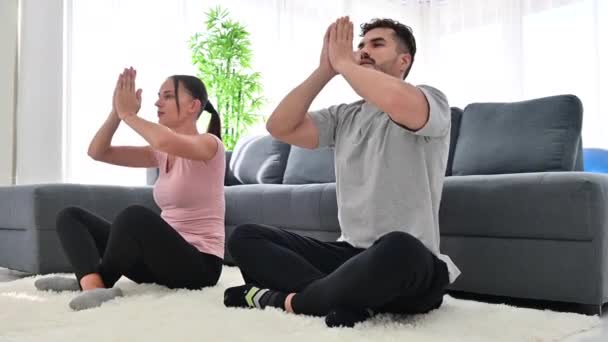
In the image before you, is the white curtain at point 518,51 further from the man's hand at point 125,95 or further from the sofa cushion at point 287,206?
the man's hand at point 125,95

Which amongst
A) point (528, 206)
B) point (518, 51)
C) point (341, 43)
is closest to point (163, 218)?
point (341, 43)

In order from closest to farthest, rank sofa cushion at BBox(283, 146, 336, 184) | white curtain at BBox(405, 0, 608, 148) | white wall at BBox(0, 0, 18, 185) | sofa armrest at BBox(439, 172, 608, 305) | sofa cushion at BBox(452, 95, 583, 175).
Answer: sofa armrest at BBox(439, 172, 608, 305) → sofa cushion at BBox(452, 95, 583, 175) → sofa cushion at BBox(283, 146, 336, 184) → white wall at BBox(0, 0, 18, 185) → white curtain at BBox(405, 0, 608, 148)

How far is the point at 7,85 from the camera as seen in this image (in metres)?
4.31

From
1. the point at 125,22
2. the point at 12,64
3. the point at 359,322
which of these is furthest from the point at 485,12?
the point at 359,322

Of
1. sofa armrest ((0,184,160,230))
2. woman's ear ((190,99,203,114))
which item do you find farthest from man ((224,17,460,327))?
sofa armrest ((0,184,160,230))

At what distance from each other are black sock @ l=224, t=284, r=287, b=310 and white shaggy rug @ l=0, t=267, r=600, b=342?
0.03 meters

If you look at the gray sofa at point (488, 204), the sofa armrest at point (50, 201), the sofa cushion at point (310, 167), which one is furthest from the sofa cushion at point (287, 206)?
the sofa armrest at point (50, 201)

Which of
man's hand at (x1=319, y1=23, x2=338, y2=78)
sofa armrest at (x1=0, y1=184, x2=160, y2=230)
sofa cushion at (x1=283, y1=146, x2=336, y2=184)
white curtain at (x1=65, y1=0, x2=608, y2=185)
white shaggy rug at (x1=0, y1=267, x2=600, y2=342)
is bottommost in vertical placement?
white shaggy rug at (x1=0, y1=267, x2=600, y2=342)

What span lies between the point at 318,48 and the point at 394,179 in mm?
4813

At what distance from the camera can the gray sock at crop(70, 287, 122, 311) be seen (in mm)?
1846

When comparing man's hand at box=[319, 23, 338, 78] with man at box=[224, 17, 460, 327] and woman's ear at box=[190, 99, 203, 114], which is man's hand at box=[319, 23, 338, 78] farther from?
woman's ear at box=[190, 99, 203, 114]

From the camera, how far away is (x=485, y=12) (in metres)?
6.33

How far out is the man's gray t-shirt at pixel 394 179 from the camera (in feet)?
5.40

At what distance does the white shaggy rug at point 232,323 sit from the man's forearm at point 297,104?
21.6 inches
